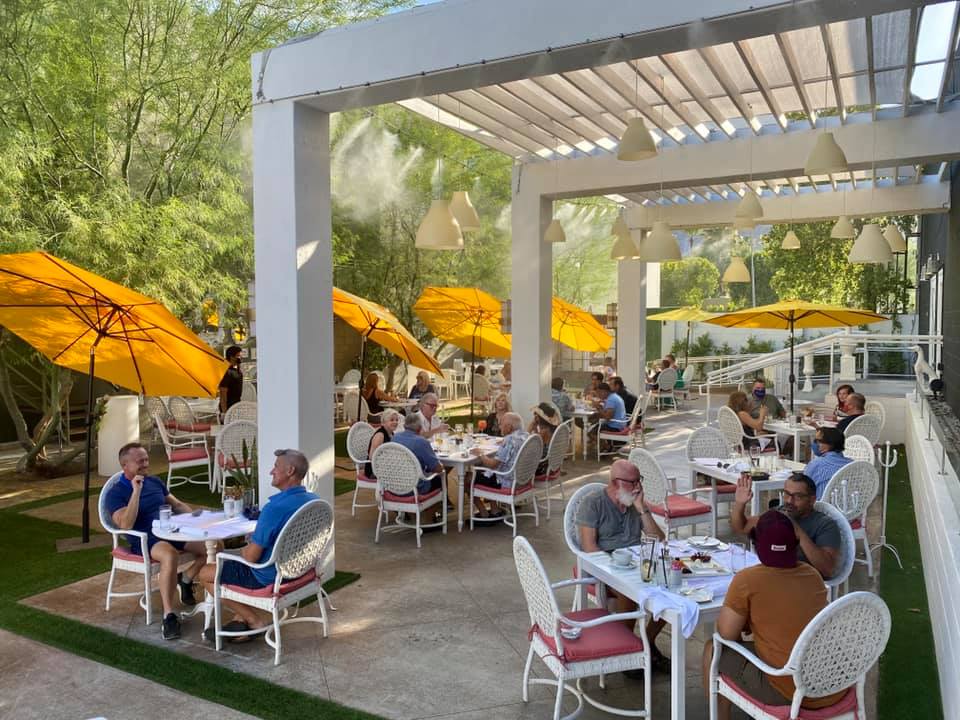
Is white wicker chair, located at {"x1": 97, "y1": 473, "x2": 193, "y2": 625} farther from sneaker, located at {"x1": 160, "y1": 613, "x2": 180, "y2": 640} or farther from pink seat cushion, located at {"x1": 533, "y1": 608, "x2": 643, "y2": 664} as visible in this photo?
pink seat cushion, located at {"x1": 533, "y1": 608, "x2": 643, "y2": 664}

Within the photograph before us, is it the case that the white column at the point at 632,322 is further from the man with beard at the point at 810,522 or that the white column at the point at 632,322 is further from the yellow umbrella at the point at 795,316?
the man with beard at the point at 810,522

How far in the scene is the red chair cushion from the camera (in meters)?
4.66

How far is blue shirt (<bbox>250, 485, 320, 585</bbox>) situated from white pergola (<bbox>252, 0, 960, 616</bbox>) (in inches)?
46.3

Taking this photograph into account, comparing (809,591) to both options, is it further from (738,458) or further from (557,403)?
(557,403)

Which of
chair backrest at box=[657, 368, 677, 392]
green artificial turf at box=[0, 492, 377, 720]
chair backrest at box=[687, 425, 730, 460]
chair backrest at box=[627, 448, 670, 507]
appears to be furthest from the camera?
chair backrest at box=[657, 368, 677, 392]

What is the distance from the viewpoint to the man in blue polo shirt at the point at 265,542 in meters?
4.66

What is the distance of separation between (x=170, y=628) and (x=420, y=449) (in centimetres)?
272

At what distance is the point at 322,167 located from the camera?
6043 millimetres

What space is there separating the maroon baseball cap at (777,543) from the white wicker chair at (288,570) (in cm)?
252

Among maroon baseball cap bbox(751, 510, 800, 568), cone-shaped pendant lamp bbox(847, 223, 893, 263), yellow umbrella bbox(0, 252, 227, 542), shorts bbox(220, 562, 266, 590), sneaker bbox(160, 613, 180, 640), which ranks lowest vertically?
sneaker bbox(160, 613, 180, 640)

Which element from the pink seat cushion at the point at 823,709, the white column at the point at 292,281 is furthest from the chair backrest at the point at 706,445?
the pink seat cushion at the point at 823,709

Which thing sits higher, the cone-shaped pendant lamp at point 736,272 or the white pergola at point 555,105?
the white pergola at point 555,105

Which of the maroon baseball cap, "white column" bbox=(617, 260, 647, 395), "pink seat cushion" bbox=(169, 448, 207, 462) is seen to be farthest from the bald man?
"white column" bbox=(617, 260, 647, 395)

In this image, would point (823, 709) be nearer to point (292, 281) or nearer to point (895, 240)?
point (292, 281)
